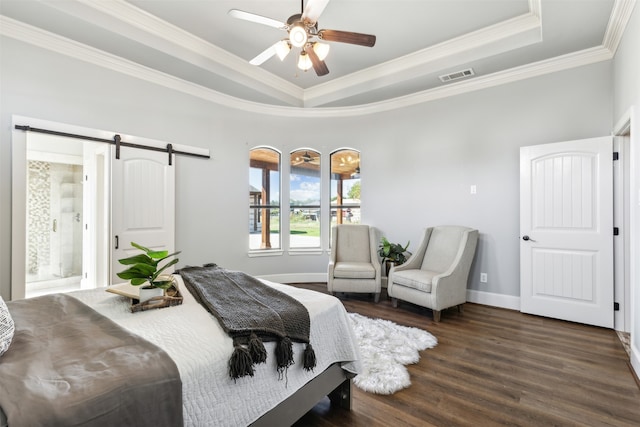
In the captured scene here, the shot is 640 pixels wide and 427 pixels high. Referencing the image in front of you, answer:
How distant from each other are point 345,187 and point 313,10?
318cm

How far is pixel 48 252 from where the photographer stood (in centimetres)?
480

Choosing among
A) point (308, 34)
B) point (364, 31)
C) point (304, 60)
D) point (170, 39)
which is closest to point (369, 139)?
point (364, 31)

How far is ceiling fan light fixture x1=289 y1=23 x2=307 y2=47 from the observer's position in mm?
2326

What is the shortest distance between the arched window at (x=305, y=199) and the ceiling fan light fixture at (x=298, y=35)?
9.05ft

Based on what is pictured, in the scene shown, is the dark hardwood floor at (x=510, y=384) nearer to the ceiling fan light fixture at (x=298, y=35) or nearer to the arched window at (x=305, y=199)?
the arched window at (x=305, y=199)

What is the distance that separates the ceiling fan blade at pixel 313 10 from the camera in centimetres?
213

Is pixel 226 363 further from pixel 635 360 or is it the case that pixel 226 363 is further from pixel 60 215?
pixel 60 215

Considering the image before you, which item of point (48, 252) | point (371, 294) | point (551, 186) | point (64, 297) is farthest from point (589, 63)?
point (48, 252)

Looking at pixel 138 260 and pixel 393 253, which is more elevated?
pixel 138 260

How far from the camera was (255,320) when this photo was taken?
1420 millimetres

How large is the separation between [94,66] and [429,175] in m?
4.21

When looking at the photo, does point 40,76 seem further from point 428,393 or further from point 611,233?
point 611,233

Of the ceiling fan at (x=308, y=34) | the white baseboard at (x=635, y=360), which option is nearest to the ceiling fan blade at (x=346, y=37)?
the ceiling fan at (x=308, y=34)

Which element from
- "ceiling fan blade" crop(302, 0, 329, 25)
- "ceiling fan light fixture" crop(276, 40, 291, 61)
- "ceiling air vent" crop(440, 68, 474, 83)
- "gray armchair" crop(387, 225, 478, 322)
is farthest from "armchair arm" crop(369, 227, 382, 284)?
"ceiling fan blade" crop(302, 0, 329, 25)
